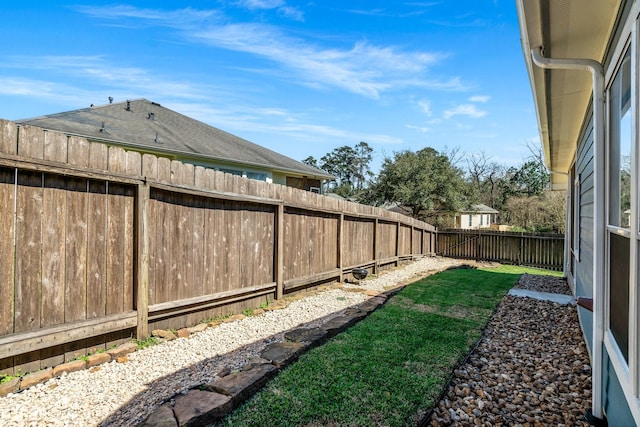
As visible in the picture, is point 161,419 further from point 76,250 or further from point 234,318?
point 234,318

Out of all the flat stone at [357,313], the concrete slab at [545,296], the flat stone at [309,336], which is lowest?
the concrete slab at [545,296]

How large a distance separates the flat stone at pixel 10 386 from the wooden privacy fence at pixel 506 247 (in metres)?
14.3

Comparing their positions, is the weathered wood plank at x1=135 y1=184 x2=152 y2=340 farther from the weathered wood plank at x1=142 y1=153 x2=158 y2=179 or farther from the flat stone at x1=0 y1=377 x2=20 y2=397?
the flat stone at x1=0 y1=377 x2=20 y2=397

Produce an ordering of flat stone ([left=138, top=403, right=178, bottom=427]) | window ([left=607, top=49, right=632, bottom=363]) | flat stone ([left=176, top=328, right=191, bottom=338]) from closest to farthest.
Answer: window ([left=607, top=49, right=632, bottom=363])
flat stone ([left=138, top=403, right=178, bottom=427])
flat stone ([left=176, top=328, right=191, bottom=338])

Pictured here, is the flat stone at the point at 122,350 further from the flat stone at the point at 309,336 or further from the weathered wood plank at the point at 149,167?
the weathered wood plank at the point at 149,167

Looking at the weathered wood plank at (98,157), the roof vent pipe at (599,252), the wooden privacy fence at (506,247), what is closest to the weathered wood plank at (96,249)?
the weathered wood plank at (98,157)

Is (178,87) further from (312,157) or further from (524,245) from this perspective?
(312,157)

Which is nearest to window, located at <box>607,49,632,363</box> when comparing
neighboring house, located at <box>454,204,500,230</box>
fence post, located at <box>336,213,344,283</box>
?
fence post, located at <box>336,213,344,283</box>

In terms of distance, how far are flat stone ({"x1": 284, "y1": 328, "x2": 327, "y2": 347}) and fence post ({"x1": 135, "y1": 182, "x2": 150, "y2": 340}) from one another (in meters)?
1.48

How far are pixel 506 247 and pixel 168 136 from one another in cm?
1285

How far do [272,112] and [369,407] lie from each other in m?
18.6

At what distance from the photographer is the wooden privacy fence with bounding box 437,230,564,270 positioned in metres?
12.1

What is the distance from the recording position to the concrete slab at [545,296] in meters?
6.25

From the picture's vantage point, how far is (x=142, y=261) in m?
3.39
